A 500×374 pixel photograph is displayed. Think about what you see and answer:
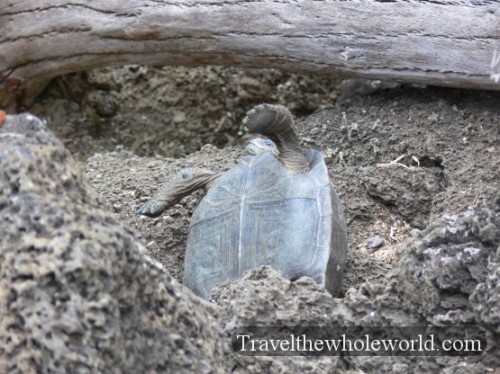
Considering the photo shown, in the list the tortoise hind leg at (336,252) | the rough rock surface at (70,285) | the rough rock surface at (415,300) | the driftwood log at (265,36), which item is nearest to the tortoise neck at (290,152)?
the tortoise hind leg at (336,252)

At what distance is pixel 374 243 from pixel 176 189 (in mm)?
715

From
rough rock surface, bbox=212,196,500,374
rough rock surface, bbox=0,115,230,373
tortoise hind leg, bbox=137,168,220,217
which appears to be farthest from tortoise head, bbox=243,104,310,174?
rough rock surface, bbox=0,115,230,373

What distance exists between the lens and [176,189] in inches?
124

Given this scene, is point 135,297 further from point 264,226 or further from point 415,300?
point 264,226

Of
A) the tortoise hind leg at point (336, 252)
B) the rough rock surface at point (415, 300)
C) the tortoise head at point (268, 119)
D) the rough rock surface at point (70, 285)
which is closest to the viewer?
the rough rock surface at point (70, 285)

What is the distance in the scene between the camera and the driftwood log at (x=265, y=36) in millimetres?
3316

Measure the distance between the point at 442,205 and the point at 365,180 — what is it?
346 mm

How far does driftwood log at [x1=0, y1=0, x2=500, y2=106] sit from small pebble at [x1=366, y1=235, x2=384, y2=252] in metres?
0.72

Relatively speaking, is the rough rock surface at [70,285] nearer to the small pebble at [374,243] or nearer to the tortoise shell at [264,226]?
the tortoise shell at [264,226]

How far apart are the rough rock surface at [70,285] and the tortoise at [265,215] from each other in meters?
0.95

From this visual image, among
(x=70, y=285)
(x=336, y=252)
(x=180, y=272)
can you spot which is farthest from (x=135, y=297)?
(x=180, y=272)

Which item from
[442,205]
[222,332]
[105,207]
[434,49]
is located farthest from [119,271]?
[434,49]

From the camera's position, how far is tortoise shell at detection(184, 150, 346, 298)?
2.78 metres

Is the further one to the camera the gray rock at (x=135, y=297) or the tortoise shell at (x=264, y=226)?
the tortoise shell at (x=264, y=226)
